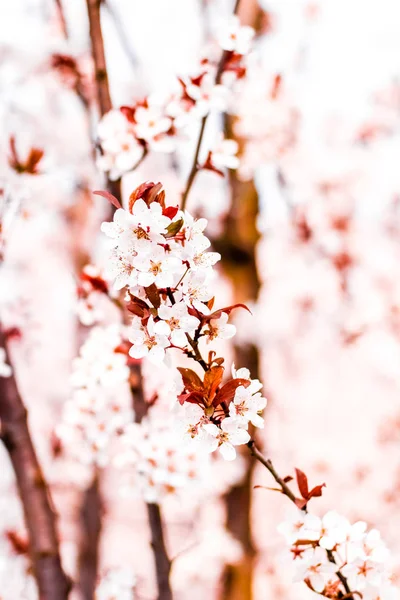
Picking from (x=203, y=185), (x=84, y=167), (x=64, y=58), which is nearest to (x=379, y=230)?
(x=203, y=185)

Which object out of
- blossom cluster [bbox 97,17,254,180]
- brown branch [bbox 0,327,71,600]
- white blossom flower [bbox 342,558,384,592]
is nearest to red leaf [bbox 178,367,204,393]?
white blossom flower [bbox 342,558,384,592]

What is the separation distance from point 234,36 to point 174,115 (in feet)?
0.64

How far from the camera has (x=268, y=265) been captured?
4.79m

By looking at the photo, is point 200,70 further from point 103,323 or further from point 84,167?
point 84,167

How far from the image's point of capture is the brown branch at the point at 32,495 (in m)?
1.22

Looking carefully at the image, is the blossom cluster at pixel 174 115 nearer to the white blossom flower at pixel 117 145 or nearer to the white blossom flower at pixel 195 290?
the white blossom flower at pixel 117 145

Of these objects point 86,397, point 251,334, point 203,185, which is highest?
point 203,185

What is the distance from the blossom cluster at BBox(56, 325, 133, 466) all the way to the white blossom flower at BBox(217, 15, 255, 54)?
2.04 ft

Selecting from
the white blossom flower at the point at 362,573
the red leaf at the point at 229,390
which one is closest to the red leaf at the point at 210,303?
the red leaf at the point at 229,390

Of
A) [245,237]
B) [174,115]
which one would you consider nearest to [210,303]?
[174,115]

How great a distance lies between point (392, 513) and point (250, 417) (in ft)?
13.1

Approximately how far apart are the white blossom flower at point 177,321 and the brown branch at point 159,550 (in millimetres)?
654

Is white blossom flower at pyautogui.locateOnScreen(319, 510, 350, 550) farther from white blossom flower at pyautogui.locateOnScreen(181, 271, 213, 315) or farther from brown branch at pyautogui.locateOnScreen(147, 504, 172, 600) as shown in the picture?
brown branch at pyautogui.locateOnScreen(147, 504, 172, 600)

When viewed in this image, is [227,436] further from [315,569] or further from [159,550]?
[159,550]
